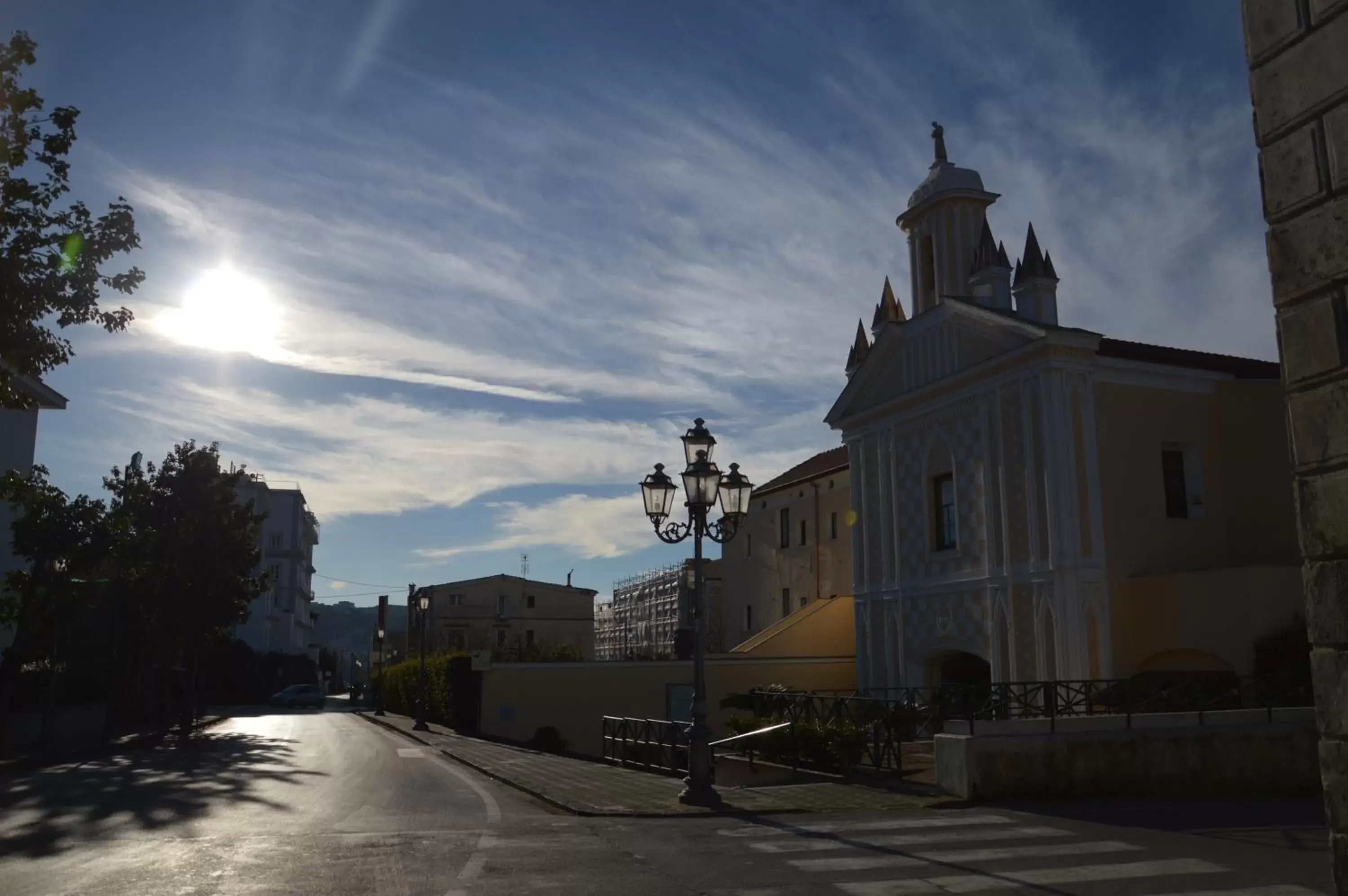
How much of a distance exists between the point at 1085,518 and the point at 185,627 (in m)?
25.9

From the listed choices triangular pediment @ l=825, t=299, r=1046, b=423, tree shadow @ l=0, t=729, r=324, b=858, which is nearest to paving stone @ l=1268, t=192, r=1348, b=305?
tree shadow @ l=0, t=729, r=324, b=858

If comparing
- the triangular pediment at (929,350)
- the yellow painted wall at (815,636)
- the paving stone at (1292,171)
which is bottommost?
the yellow painted wall at (815,636)

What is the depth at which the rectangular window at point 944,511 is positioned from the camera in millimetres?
27766

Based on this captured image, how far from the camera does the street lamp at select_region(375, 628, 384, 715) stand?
4950 centimetres

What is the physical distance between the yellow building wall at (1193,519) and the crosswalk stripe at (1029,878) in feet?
46.2

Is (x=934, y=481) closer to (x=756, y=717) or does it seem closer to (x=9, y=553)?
(x=756, y=717)

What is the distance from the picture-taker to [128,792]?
50.2 ft

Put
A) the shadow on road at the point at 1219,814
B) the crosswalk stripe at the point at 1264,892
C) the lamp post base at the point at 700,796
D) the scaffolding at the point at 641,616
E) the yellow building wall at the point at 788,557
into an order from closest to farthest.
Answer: the crosswalk stripe at the point at 1264,892
the shadow on road at the point at 1219,814
the lamp post base at the point at 700,796
the yellow building wall at the point at 788,557
the scaffolding at the point at 641,616

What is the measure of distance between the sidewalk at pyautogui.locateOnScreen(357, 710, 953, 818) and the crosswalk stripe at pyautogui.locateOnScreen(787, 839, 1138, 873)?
3.26m

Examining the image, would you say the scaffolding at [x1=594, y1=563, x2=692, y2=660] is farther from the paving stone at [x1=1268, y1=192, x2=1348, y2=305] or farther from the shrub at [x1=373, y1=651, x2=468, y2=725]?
the paving stone at [x1=1268, y1=192, x2=1348, y2=305]

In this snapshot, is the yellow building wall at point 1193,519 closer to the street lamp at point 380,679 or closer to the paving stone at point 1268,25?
the paving stone at point 1268,25

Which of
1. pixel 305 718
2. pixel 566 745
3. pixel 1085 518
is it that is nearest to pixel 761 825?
pixel 1085 518

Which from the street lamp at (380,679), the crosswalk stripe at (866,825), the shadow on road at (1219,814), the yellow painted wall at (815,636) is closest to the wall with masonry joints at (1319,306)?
the shadow on road at (1219,814)

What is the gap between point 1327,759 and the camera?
3.53 m
